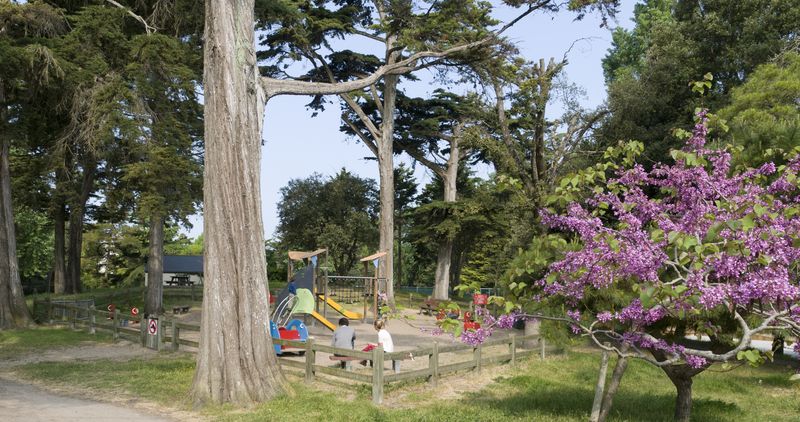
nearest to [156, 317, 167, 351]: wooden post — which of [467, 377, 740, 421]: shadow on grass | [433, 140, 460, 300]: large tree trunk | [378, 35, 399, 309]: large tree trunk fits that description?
[467, 377, 740, 421]: shadow on grass

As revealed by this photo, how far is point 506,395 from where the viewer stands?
44.7ft

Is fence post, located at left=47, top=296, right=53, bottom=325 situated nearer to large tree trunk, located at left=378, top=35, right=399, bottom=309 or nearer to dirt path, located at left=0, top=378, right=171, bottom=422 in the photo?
dirt path, located at left=0, top=378, right=171, bottom=422

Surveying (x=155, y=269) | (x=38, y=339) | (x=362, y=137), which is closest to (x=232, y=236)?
(x=38, y=339)

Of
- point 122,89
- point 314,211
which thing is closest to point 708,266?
point 122,89

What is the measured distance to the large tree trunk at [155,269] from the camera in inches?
1036

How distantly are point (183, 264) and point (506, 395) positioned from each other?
46366 mm

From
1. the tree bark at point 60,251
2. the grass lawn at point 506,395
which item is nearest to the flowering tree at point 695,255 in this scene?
the grass lawn at point 506,395

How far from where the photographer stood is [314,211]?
4853 cm

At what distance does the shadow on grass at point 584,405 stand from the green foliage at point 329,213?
3444cm

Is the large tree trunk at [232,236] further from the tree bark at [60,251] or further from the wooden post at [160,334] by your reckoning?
the tree bark at [60,251]

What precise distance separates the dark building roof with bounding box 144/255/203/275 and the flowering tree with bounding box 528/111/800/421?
48.9 m

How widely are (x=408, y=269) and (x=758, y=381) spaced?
185 feet

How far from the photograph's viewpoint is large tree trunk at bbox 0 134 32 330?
23984mm

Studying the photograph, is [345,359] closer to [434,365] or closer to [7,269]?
[434,365]
